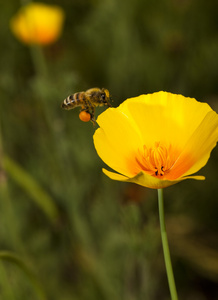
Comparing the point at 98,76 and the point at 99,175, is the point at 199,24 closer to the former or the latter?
the point at 98,76

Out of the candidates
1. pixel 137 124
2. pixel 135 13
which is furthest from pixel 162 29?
pixel 137 124

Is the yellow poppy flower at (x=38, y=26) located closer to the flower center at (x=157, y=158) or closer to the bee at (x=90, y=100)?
the bee at (x=90, y=100)

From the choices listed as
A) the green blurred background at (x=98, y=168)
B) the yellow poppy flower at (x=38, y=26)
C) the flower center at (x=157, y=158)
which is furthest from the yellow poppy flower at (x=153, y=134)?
the yellow poppy flower at (x=38, y=26)

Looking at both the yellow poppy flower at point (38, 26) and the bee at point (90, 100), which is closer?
the bee at point (90, 100)

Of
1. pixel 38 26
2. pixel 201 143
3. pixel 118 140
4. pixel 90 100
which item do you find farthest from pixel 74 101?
pixel 38 26

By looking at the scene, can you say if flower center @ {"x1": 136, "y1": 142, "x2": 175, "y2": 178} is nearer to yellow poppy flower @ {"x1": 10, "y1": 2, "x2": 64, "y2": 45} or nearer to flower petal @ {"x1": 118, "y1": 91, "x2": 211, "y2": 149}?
flower petal @ {"x1": 118, "y1": 91, "x2": 211, "y2": 149}
